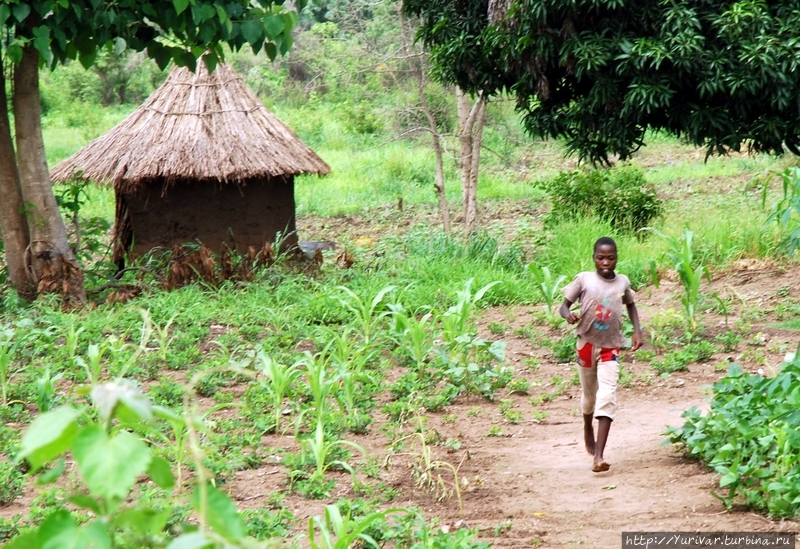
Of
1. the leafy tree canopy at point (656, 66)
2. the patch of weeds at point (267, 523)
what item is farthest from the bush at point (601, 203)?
the patch of weeds at point (267, 523)

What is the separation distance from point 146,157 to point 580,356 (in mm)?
5849

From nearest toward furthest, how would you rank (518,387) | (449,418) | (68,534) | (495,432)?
(68,534) → (495,432) → (449,418) → (518,387)

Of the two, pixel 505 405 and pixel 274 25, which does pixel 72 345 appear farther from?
pixel 505 405

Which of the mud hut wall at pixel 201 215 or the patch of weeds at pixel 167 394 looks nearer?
the patch of weeds at pixel 167 394

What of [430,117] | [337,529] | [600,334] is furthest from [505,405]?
[430,117]

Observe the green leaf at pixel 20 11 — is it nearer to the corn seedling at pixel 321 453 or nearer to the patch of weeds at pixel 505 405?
the corn seedling at pixel 321 453

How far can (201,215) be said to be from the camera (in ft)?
30.9

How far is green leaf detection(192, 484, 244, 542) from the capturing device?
1.16 metres

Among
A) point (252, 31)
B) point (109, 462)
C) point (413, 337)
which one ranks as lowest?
point (413, 337)

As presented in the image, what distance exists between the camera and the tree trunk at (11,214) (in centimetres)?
743

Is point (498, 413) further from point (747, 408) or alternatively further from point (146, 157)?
point (146, 157)

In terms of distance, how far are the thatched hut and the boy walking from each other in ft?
17.0

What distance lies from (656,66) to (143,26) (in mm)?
3667

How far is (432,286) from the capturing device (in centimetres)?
812
